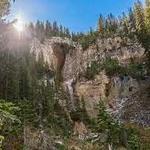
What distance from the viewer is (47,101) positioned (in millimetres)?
49875

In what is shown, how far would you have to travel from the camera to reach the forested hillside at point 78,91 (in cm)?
3438

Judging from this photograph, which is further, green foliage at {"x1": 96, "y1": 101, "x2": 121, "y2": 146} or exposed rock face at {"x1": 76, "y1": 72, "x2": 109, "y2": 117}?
exposed rock face at {"x1": 76, "y1": 72, "x2": 109, "y2": 117}

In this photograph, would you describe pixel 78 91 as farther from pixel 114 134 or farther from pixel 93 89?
pixel 114 134

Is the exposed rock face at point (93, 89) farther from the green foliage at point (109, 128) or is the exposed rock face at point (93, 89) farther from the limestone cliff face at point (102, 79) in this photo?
the green foliage at point (109, 128)

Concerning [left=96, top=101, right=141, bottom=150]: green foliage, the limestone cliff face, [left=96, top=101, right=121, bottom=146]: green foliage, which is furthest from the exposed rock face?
[left=96, top=101, right=141, bottom=150]: green foliage

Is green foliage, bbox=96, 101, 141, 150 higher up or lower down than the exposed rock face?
lower down

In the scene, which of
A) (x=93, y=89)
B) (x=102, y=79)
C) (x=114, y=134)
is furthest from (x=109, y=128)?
(x=102, y=79)

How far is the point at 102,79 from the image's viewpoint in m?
75.8

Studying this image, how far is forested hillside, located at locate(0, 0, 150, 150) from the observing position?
34.4 meters

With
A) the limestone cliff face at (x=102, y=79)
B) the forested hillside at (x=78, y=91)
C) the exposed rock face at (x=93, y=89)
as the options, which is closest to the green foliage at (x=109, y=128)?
the forested hillside at (x=78, y=91)

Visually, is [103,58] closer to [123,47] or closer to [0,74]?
[123,47]

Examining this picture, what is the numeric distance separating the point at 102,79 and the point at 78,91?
18.2 feet

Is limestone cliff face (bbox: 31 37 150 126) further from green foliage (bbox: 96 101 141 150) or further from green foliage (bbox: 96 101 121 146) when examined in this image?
green foliage (bbox: 96 101 141 150)

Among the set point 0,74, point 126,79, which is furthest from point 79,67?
point 0,74
